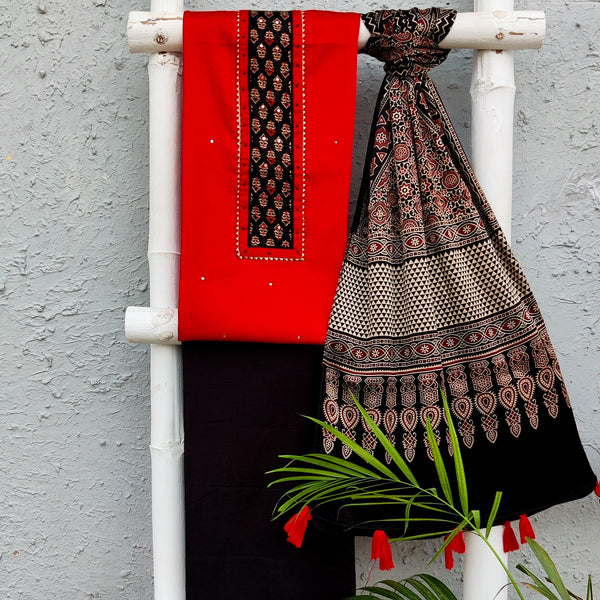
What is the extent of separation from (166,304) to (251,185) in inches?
9.0

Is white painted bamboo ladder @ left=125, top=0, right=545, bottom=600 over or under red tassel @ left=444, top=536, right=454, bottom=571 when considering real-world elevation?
over

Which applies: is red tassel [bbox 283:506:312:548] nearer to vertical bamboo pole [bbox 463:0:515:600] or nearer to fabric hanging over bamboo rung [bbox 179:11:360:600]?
fabric hanging over bamboo rung [bbox 179:11:360:600]

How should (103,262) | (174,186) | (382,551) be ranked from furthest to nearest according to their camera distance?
1. (103,262)
2. (174,186)
3. (382,551)

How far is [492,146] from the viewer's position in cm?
103

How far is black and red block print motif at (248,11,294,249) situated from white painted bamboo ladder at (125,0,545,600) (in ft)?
0.40

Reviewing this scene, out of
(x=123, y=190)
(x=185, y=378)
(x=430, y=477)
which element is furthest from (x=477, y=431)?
(x=123, y=190)

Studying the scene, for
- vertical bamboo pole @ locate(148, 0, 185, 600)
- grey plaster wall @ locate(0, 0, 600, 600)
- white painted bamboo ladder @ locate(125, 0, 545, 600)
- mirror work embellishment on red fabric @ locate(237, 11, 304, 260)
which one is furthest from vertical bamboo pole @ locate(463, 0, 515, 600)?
vertical bamboo pole @ locate(148, 0, 185, 600)

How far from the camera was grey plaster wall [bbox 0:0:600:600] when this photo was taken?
3.76ft

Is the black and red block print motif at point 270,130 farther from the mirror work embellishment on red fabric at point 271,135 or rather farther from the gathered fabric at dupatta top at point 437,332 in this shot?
the gathered fabric at dupatta top at point 437,332

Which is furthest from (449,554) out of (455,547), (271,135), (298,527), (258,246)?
(271,135)

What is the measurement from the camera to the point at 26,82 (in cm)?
116

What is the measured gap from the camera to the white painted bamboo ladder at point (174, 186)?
101 centimetres

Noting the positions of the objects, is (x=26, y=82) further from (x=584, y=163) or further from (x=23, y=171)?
(x=584, y=163)

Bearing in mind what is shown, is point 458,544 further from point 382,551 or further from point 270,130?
point 270,130
